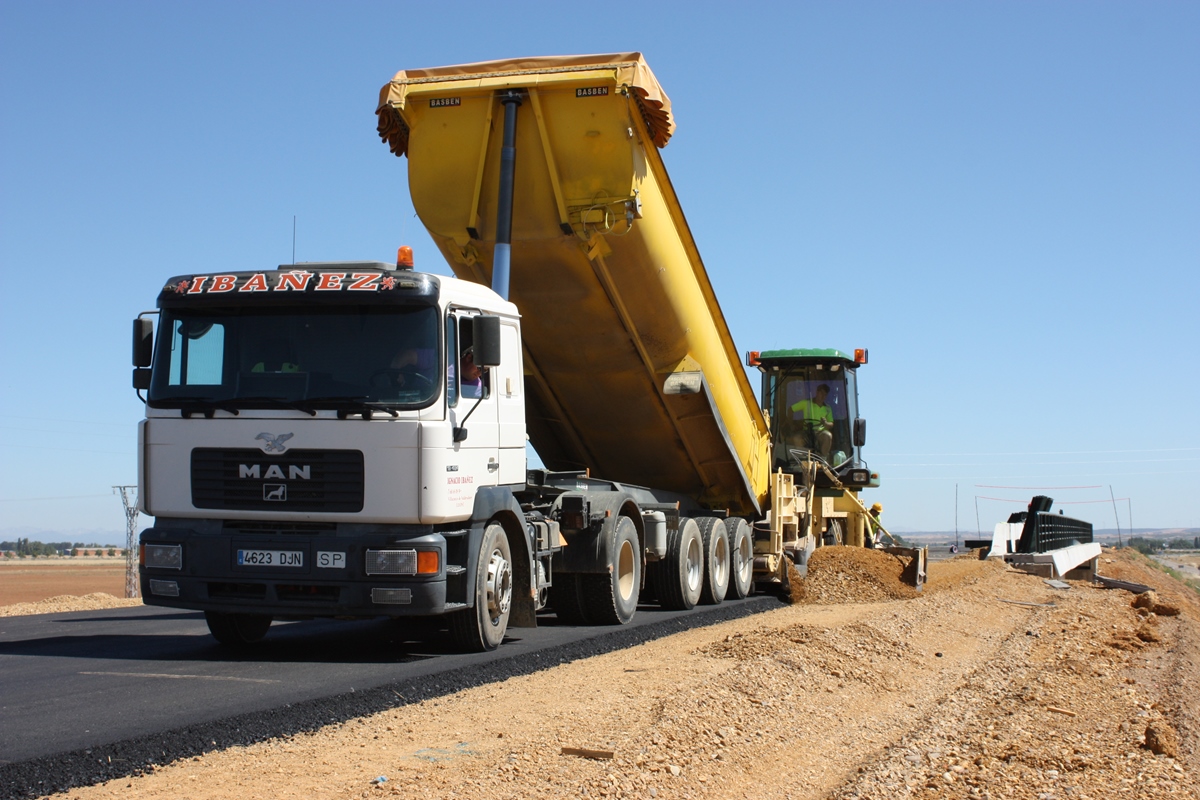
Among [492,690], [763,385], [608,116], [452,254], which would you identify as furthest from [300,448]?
[763,385]

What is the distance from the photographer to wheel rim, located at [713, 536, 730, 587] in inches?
551

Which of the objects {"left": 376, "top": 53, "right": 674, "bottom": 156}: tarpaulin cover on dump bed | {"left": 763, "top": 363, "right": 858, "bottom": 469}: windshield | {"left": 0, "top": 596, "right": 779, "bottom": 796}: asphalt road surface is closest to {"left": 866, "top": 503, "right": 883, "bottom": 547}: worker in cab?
{"left": 763, "top": 363, "right": 858, "bottom": 469}: windshield

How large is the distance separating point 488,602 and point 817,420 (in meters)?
10.9

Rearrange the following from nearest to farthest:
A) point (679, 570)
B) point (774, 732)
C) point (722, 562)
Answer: point (774, 732) < point (679, 570) < point (722, 562)

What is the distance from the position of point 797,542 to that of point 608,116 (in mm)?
8288

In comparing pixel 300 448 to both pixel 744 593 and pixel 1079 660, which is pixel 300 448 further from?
pixel 744 593

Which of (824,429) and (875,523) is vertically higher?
(824,429)

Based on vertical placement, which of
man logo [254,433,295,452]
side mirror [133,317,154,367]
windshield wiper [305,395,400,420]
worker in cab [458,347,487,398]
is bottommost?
man logo [254,433,295,452]

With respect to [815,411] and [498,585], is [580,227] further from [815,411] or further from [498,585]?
[815,411]

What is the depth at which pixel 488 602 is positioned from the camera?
8828 millimetres

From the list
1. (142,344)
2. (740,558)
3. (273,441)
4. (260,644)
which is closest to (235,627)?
(260,644)

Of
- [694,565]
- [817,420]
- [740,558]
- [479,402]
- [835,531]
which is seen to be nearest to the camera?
[479,402]

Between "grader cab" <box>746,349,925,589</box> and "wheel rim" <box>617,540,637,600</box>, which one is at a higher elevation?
"grader cab" <box>746,349,925,589</box>

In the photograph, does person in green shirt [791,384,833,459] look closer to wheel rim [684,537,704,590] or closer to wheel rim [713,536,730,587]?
wheel rim [713,536,730,587]
